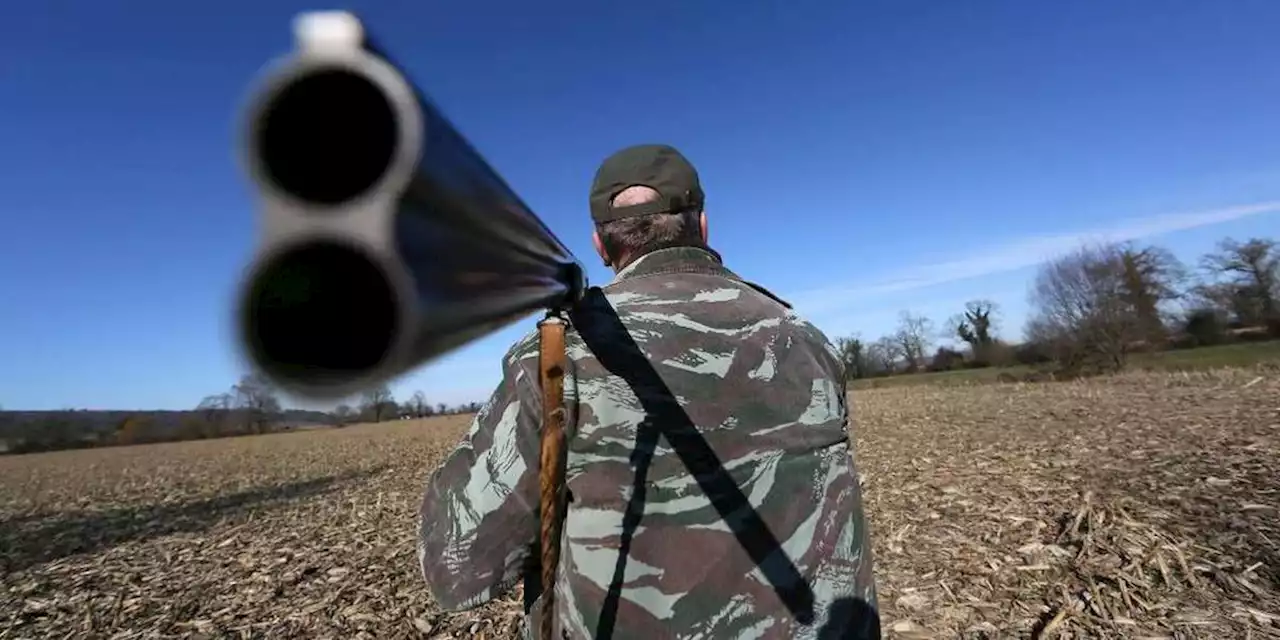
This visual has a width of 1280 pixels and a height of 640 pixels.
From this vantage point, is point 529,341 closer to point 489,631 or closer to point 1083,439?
point 489,631

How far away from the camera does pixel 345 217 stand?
0.63 m

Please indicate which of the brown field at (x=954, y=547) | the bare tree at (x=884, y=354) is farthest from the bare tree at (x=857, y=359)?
the brown field at (x=954, y=547)

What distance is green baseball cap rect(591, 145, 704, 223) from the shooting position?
70.7 inches

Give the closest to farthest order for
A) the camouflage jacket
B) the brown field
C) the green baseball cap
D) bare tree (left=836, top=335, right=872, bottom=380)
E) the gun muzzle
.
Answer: the gun muzzle < the camouflage jacket < the green baseball cap < the brown field < bare tree (left=836, top=335, right=872, bottom=380)

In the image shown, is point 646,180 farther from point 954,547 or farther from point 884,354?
point 884,354

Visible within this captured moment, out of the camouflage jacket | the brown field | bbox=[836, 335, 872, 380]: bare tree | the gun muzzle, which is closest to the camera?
the gun muzzle

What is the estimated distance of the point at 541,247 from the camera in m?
1.25

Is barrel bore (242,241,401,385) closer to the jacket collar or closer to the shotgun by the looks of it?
the shotgun

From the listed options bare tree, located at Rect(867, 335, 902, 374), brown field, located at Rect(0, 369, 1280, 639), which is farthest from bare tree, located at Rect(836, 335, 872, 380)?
brown field, located at Rect(0, 369, 1280, 639)

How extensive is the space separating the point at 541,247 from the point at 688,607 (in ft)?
3.22

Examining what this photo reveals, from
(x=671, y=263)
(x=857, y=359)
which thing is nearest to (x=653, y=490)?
(x=671, y=263)

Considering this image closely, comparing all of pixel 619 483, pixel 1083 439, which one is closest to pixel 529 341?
pixel 619 483

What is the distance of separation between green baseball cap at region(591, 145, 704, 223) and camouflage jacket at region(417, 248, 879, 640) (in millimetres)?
174

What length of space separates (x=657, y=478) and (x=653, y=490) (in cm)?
3
